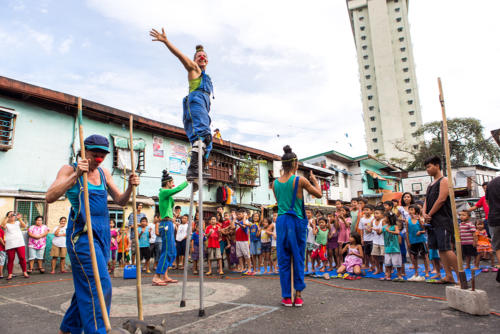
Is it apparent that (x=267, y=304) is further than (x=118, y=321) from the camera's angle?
Yes

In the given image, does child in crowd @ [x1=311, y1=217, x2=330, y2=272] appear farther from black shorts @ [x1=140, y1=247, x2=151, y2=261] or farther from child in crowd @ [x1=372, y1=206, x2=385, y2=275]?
black shorts @ [x1=140, y1=247, x2=151, y2=261]

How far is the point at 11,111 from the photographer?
35.9 ft

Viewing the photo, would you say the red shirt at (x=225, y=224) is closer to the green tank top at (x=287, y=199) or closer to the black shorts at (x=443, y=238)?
the green tank top at (x=287, y=199)

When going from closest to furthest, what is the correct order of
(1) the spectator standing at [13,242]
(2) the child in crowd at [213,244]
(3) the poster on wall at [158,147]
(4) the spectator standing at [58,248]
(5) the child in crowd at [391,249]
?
(5) the child in crowd at [391,249]
(1) the spectator standing at [13,242]
(2) the child in crowd at [213,244]
(4) the spectator standing at [58,248]
(3) the poster on wall at [158,147]

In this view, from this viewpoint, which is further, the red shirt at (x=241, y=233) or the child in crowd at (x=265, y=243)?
the child in crowd at (x=265, y=243)

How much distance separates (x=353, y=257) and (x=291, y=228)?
4.01 m

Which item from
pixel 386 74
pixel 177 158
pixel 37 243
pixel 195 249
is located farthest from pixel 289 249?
pixel 386 74

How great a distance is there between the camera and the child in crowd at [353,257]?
728 centimetres

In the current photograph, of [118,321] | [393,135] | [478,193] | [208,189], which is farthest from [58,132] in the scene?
[393,135]

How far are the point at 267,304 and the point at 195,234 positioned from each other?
6.19 metres

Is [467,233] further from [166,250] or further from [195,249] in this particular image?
[195,249]

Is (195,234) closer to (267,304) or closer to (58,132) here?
(267,304)

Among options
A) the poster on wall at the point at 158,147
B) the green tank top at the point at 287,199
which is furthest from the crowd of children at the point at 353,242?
the poster on wall at the point at 158,147

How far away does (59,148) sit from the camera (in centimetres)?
1244
